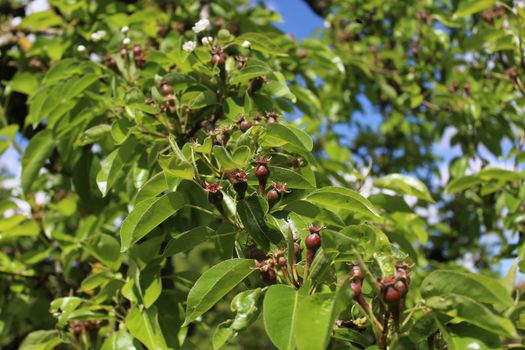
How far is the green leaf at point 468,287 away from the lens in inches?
36.5

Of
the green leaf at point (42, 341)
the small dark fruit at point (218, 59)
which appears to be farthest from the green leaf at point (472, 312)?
the green leaf at point (42, 341)

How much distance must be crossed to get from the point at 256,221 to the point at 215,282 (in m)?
0.16

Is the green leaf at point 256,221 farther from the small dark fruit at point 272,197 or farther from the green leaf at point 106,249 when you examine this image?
the green leaf at point 106,249

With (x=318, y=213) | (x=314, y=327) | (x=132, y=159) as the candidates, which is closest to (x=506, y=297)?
(x=314, y=327)

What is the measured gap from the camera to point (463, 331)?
98cm

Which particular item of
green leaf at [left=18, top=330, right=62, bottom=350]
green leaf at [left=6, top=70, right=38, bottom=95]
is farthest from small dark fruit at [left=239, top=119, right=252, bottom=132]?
green leaf at [left=6, top=70, right=38, bottom=95]

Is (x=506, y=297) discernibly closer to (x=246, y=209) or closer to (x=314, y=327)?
(x=314, y=327)

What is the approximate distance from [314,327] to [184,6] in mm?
2200

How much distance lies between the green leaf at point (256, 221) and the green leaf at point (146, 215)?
0.49ft

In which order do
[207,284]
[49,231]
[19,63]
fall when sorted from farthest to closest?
[19,63] < [49,231] < [207,284]

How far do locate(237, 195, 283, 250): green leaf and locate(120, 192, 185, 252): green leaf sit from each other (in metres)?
0.15

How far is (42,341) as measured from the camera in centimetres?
178

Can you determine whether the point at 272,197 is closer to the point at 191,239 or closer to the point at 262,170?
the point at 262,170

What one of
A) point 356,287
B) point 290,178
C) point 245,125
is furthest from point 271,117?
point 356,287
